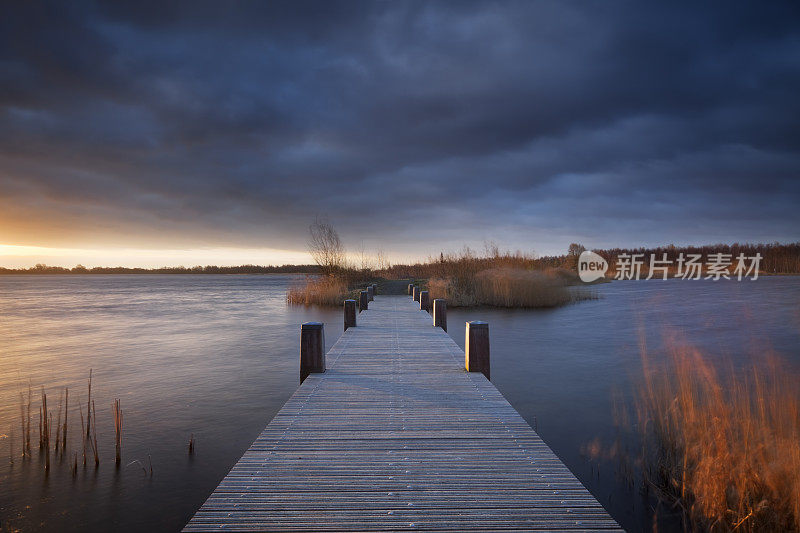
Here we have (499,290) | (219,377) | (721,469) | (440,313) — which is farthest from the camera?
(499,290)

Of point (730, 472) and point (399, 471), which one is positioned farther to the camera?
point (730, 472)

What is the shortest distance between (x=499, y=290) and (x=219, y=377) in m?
11.7

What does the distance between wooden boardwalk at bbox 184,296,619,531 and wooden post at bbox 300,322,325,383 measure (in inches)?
24.4

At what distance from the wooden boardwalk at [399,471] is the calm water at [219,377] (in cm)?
143

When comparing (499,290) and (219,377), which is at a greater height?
(499,290)

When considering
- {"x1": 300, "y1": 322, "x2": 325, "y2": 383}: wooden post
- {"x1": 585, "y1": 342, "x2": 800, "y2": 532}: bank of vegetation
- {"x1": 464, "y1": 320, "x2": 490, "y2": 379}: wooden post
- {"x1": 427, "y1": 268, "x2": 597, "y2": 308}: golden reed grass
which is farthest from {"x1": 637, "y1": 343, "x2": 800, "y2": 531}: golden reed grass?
{"x1": 427, "y1": 268, "x2": 597, "y2": 308}: golden reed grass

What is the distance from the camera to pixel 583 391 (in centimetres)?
848

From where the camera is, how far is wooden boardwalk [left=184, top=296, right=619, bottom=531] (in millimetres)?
2590

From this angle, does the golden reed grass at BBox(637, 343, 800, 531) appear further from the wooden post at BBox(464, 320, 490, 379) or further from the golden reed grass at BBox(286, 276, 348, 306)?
the golden reed grass at BBox(286, 276, 348, 306)

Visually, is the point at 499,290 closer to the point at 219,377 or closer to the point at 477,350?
the point at 219,377

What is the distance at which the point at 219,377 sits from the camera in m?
9.98

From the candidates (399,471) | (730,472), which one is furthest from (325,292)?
(730,472)

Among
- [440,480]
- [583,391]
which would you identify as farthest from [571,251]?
[440,480]

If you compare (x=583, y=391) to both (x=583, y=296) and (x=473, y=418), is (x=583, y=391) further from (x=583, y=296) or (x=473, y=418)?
(x=583, y=296)
